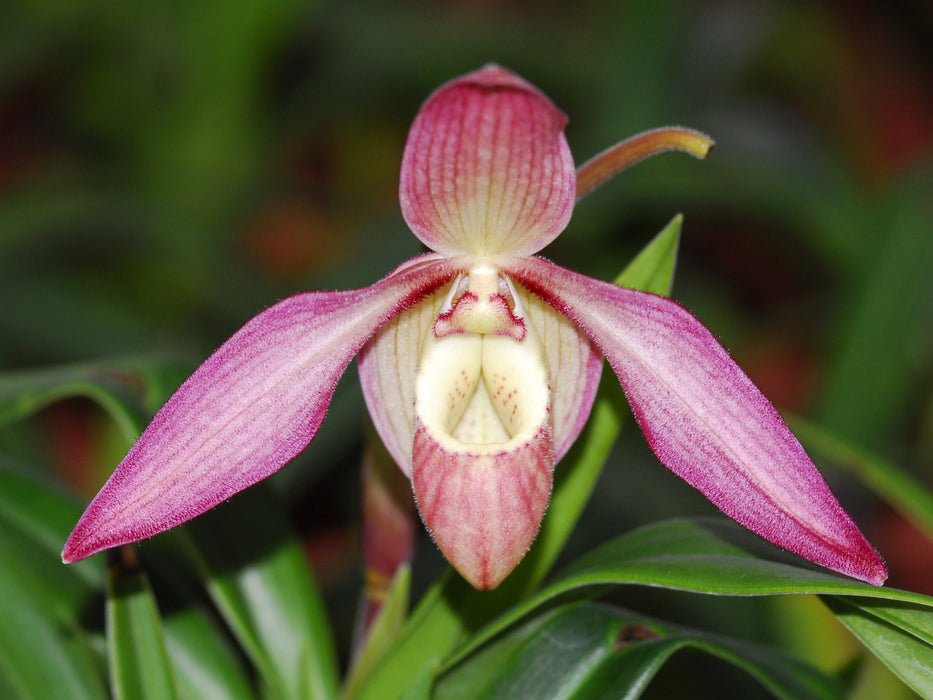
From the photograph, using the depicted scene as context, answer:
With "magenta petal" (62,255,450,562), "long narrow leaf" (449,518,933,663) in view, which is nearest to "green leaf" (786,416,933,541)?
"long narrow leaf" (449,518,933,663)

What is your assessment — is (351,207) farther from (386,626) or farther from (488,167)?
(488,167)

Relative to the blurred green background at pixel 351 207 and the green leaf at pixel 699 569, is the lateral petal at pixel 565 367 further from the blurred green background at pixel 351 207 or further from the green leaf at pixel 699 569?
the blurred green background at pixel 351 207

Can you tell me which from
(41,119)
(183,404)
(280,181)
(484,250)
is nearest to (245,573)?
(183,404)

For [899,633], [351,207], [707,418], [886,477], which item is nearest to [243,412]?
[707,418]

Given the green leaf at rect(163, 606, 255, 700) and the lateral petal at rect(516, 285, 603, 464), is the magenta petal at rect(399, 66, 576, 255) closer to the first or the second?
the lateral petal at rect(516, 285, 603, 464)

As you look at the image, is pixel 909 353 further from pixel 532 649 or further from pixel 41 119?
pixel 41 119

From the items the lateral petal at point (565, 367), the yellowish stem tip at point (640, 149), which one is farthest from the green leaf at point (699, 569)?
the yellowish stem tip at point (640, 149)
